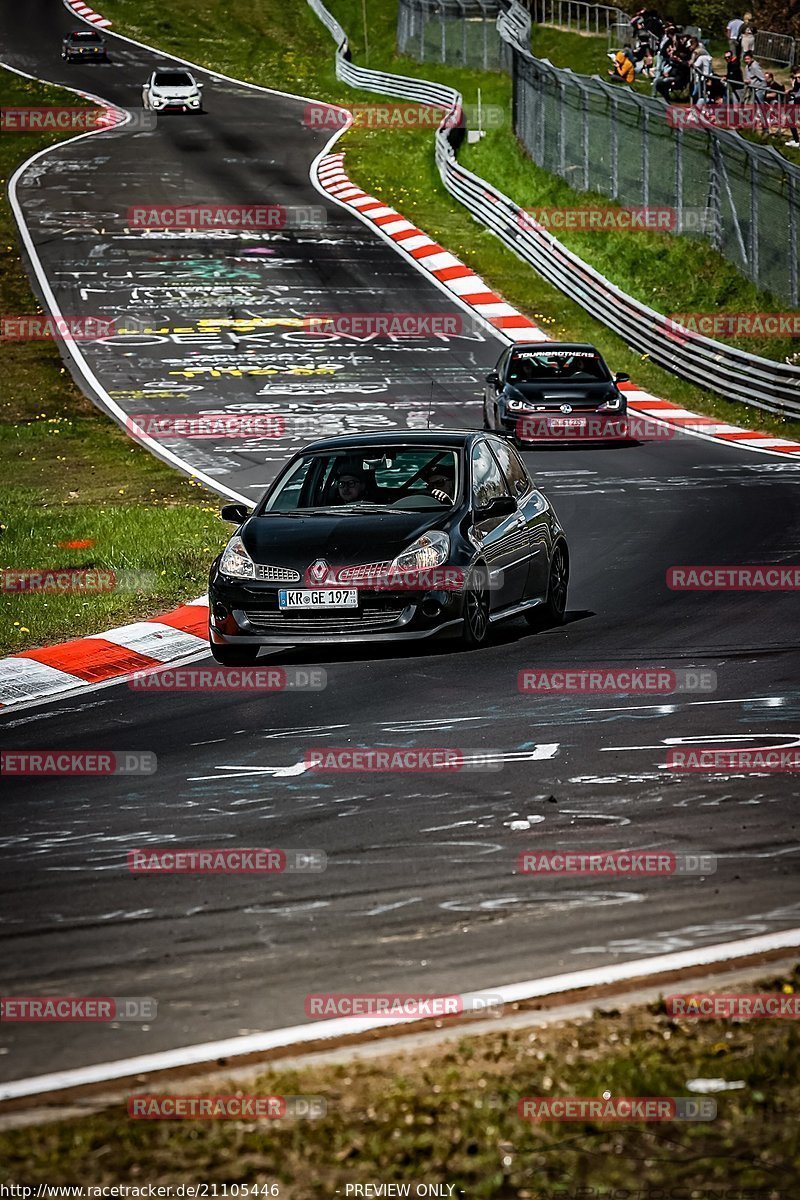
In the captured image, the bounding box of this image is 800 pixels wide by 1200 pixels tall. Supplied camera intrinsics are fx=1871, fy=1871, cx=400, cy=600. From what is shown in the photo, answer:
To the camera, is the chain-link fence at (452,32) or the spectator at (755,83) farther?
the chain-link fence at (452,32)

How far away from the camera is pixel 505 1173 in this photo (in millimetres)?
4637

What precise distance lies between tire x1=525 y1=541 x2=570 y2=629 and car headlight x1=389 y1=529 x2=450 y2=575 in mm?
1395

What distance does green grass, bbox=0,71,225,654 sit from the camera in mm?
14359

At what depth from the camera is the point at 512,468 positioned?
13875 millimetres

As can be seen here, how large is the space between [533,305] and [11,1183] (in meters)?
31.9

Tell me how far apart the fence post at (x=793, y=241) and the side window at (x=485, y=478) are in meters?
16.2

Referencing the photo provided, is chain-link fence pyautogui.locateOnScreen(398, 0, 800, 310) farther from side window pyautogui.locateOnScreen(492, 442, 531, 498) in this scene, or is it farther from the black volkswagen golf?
the black volkswagen golf

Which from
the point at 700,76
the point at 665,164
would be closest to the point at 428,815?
the point at 665,164

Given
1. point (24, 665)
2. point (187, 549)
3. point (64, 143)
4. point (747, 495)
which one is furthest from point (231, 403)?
point (64, 143)

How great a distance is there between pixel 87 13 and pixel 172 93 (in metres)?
22.6

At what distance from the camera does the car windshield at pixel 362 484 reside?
A: 12844 mm

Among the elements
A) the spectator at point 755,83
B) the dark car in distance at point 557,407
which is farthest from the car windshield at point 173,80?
the dark car in distance at point 557,407

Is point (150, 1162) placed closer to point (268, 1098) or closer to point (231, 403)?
point (268, 1098)

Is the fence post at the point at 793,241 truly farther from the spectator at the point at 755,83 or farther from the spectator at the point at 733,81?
the spectator at the point at 733,81
